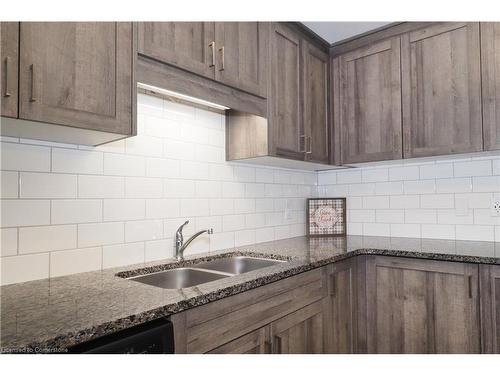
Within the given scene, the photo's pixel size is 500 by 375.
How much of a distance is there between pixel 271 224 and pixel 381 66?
1343mm

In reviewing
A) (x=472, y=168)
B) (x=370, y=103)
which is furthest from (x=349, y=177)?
(x=472, y=168)

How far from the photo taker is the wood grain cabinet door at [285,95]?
6.68 ft

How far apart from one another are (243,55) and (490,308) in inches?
71.2

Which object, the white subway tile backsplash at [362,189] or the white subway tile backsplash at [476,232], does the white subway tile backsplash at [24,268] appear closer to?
the white subway tile backsplash at [362,189]

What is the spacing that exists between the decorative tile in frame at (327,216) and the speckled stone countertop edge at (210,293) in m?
0.68

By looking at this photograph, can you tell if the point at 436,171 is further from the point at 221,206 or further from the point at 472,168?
the point at 221,206

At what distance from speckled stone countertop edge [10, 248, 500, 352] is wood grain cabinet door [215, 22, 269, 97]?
95cm

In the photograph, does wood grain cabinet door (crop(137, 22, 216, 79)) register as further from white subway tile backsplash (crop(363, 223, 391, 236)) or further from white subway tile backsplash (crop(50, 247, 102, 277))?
white subway tile backsplash (crop(363, 223, 391, 236))

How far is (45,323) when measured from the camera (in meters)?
0.89

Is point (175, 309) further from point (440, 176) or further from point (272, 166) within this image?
point (440, 176)

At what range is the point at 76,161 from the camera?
4.84ft

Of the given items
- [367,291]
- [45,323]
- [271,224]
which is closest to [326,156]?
[271,224]

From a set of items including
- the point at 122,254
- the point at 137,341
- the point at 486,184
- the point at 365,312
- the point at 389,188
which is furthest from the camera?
the point at 389,188
